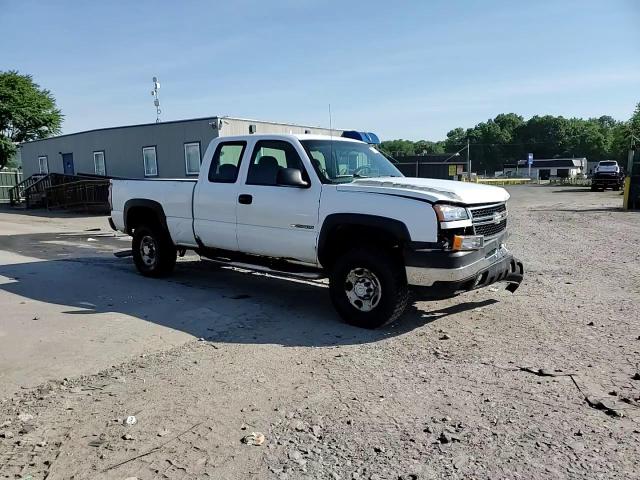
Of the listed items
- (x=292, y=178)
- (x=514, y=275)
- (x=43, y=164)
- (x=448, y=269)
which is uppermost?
(x=43, y=164)

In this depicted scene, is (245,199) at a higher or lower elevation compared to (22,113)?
lower

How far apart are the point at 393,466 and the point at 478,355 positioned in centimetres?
206

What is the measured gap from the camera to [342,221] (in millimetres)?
5633

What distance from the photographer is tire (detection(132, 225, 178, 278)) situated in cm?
810

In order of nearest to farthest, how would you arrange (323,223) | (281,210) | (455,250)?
(455,250) → (323,223) → (281,210)

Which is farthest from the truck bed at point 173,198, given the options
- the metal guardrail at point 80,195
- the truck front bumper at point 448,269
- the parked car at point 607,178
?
the parked car at point 607,178

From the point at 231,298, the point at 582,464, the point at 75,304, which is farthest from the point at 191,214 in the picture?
the point at 582,464

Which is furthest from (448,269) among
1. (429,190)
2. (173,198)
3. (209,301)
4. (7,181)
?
(7,181)

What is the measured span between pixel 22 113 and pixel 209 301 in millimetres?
41214

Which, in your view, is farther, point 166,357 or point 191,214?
point 191,214

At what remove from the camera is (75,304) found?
6.68 meters

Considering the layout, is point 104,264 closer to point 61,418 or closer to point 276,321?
point 276,321

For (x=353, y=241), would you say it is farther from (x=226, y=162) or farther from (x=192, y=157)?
(x=192, y=157)

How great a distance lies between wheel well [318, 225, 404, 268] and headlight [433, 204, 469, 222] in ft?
1.61
